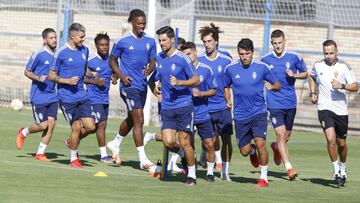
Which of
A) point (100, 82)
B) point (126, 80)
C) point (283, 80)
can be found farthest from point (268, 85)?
point (100, 82)

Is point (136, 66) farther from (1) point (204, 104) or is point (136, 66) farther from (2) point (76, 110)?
(1) point (204, 104)

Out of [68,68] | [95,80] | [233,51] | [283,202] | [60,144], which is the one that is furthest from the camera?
[233,51]

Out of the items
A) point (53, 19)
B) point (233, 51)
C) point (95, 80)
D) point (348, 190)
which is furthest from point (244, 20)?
point (348, 190)

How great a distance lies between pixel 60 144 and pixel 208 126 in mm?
6235

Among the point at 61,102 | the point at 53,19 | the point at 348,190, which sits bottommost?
the point at 348,190

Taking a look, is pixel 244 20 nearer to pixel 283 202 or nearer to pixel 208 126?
pixel 208 126

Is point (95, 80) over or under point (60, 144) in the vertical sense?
over

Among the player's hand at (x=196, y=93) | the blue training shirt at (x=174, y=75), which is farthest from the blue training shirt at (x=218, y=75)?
the blue training shirt at (x=174, y=75)

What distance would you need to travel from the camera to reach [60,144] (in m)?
21.1

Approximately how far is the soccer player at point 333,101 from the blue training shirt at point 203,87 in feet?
5.18

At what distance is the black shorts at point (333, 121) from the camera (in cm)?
1588

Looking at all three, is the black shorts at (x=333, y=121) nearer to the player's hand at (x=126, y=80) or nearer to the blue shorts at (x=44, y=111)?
the player's hand at (x=126, y=80)

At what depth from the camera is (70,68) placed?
16547mm

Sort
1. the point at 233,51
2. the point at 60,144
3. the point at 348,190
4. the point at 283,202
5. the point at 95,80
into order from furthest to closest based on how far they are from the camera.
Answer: the point at 233,51 < the point at 60,144 < the point at 95,80 < the point at 348,190 < the point at 283,202
